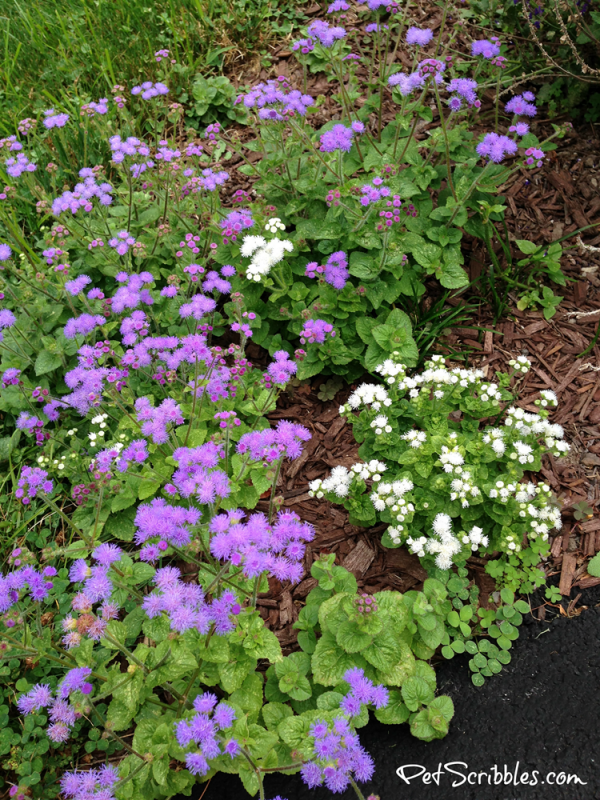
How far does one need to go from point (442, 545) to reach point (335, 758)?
1.00m

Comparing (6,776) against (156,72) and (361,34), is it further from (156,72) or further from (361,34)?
(361,34)

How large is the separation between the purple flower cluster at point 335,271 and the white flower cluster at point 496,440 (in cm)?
114

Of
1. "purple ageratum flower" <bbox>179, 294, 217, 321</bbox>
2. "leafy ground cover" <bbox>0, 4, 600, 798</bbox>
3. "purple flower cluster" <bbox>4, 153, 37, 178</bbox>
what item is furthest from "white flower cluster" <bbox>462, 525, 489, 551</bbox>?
"purple flower cluster" <bbox>4, 153, 37, 178</bbox>

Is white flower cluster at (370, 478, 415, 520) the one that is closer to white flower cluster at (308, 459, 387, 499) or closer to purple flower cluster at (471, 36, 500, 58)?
white flower cluster at (308, 459, 387, 499)

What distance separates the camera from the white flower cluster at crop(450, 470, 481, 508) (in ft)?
8.04

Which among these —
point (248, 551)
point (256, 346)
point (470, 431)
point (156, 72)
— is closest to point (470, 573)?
point (470, 431)

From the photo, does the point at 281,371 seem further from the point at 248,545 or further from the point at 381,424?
the point at 248,545

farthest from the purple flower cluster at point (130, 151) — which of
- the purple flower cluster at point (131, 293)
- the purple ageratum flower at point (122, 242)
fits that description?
the purple flower cluster at point (131, 293)

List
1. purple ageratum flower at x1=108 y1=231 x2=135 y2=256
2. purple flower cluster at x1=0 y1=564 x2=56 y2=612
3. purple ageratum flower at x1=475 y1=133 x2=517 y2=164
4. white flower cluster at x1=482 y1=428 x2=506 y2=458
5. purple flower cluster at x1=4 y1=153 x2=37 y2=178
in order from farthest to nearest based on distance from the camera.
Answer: purple flower cluster at x1=4 y1=153 x2=37 y2=178 < purple ageratum flower at x1=108 y1=231 x2=135 y2=256 < purple ageratum flower at x1=475 y1=133 x2=517 y2=164 < white flower cluster at x1=482 y1=428 x2=506 y2=458 < purple flower cluster at x1=0 y1=564 x2=56 y2=612

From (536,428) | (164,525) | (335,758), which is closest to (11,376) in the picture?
(164,525)

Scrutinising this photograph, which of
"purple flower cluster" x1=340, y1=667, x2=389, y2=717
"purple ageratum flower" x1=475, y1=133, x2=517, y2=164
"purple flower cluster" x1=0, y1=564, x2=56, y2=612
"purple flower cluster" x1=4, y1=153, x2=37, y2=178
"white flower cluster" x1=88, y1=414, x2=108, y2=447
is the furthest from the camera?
"purple flower cluster" x1=4, y1=153, x2=37, y2=178

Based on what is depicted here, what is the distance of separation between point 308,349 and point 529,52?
9.19 feet

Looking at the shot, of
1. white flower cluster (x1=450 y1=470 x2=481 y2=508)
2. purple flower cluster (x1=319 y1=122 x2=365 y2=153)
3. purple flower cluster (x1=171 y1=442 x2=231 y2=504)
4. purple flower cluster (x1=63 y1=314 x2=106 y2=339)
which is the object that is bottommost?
white flower cluster (x1=450 y1=470 x2=481 y2=508)

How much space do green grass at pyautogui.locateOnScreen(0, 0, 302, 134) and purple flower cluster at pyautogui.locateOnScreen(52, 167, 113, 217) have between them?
1.94m
